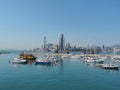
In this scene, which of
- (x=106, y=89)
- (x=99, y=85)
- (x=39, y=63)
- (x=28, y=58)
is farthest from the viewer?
(x=28, y=58)

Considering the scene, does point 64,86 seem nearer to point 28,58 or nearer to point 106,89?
point 106,89

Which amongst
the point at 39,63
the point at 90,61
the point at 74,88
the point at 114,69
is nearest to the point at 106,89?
the point at 74,88

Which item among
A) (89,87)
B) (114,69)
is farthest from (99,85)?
(114,69)

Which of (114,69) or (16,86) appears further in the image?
(114,69)

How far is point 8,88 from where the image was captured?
37.3m

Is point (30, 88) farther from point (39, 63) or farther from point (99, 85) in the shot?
point (39, 63)

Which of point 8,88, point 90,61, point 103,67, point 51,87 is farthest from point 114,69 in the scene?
point 8,88

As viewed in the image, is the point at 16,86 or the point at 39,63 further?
the point at 39,63

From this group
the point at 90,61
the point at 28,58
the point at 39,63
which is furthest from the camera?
the point at 28,58

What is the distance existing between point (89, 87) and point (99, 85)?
2.75 m

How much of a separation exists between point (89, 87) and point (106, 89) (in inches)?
124

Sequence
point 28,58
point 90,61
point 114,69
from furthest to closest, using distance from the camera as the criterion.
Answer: point 28,58 → point 90,61 → point 114,69

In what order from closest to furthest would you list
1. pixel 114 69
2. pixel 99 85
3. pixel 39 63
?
pixel 99 85, pixel 114 69, pixel 39 63

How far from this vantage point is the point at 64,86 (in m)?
39.3
